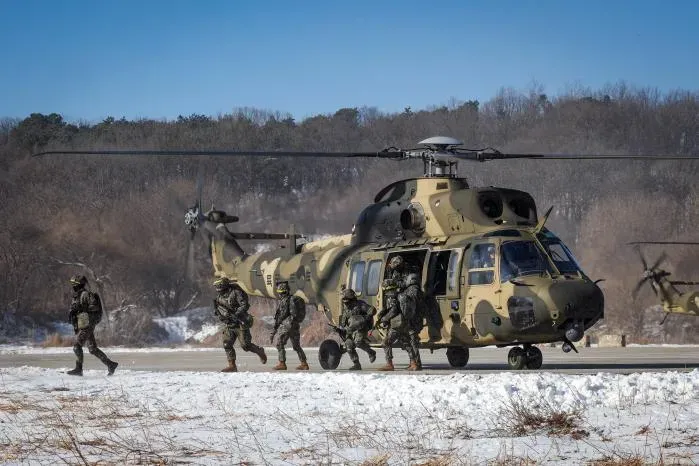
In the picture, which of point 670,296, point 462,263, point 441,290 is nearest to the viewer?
point 462,263

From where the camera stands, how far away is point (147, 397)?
15.5 metres

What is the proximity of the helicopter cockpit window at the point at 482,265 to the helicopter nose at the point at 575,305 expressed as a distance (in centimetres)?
132

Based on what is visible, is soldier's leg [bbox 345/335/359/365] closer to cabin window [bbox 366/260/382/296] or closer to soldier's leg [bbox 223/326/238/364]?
cabin window [bbox 366/260/382/296]

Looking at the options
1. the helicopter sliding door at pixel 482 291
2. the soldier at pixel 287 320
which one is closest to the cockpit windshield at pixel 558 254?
the helicopter sliding door at pixel 482 291

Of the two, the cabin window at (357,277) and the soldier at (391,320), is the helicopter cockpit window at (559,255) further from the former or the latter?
the cabin window at (357,277)

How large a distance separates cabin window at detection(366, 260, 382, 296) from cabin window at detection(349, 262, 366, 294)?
0.26 meters

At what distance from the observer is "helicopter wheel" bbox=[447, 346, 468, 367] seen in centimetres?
2120

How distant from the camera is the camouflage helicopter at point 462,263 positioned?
18.0 m

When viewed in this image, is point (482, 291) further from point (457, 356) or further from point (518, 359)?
point (457, 356)

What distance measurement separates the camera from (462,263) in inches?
762

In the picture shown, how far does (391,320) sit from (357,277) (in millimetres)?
2594

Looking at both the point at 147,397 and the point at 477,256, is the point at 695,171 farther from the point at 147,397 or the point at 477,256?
the point at 147,397

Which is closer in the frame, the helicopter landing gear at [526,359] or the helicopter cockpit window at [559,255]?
the helicopter cockpit window at [559,255]

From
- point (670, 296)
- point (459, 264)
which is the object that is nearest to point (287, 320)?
point (459, 264)
